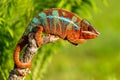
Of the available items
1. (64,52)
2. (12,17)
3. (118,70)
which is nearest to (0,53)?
(12,17)

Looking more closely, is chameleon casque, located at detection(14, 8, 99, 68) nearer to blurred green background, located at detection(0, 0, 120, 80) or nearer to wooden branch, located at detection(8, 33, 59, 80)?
wooden branch, located at detection(8, 33, 59, 80)

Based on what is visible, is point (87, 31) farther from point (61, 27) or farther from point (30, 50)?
point (30, 50)

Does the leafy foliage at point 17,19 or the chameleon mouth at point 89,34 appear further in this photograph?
the leafy foliage at point 17,19

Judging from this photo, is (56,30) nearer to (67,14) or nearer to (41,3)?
(67,14)

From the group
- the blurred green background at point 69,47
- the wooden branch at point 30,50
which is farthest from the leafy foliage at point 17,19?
the wooden branch at point 30,50

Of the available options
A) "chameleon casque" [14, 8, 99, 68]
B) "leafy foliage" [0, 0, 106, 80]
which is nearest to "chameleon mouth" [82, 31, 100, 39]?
"chameleon casque" [14, 8, 99, 68]

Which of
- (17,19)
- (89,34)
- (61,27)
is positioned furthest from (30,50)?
(17,19)

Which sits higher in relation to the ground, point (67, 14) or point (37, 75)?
point (67, 14)

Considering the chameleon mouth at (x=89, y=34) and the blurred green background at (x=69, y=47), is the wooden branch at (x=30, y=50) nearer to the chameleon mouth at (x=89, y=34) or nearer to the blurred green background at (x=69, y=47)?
the chameleon mouth at (x=89, y=34)

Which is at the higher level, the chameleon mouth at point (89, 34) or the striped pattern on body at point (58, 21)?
the striped pattern on body at point (58, 21)
